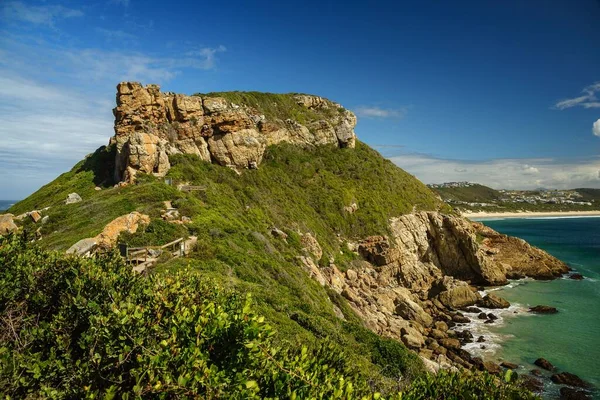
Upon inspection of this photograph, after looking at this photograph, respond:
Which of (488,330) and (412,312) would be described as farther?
(412,312)

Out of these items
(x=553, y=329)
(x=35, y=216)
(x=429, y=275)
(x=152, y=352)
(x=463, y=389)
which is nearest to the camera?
(x=152, y=352)

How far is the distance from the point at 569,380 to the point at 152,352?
32.6 metres

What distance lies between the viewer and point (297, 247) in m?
37.7

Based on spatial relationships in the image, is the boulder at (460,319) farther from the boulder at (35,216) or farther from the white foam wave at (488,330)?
the boulder at (35,216)

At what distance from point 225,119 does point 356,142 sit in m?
32.2

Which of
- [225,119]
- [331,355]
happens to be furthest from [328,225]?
[331,355]

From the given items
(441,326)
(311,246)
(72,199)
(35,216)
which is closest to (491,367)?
(441,326)

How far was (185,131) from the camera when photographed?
44812 millimetres

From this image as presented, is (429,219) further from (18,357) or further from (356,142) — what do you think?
(18,357)

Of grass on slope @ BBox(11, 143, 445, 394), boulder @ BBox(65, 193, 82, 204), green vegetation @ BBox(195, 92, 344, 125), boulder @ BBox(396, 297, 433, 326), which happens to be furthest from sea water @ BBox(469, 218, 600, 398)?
green vegetation @ BBox(195, 92, 344, 125)

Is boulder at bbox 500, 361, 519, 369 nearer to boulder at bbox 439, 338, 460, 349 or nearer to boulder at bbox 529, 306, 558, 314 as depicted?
boulder at bbox 439, 338, 460, 349

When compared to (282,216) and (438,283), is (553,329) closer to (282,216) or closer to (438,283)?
(438,283)

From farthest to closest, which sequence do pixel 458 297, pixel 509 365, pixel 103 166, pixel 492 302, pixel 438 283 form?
pixel 438 283
pixel 103 166
pixel 458 297
pixel 492 302
pixel 509 365

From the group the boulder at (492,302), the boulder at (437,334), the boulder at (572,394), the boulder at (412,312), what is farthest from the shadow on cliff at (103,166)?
the boulder at (492,302)
